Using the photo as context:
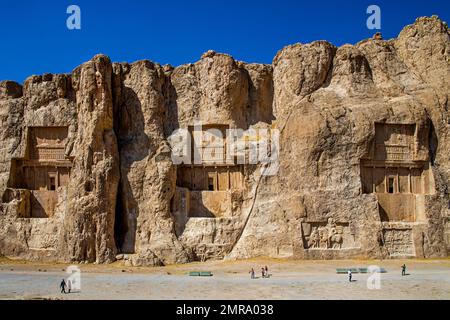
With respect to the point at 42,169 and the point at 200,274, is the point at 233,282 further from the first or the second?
the point at 42,169

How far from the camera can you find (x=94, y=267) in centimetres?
3650

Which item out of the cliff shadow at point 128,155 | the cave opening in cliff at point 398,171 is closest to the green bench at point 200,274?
the cliff shadow at point 128,155

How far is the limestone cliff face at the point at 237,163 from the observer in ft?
126

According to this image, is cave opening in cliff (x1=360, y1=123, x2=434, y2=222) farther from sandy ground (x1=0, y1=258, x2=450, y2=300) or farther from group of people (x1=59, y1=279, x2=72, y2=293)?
group of people (x1=59, y1=279, x2=72, y2=293)

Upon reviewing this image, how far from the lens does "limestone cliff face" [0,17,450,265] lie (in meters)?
38.3

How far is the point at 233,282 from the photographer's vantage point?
28172mm

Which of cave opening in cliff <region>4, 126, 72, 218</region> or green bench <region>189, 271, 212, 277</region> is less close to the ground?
cave opening in cliff <region>4, 126, 72, 218</region>

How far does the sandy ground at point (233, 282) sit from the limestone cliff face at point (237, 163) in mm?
2425

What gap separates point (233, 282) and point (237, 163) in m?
15.0

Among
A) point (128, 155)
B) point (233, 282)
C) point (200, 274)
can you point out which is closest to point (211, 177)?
point (128, 155)

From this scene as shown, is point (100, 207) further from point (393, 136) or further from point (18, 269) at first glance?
point (393, 136)

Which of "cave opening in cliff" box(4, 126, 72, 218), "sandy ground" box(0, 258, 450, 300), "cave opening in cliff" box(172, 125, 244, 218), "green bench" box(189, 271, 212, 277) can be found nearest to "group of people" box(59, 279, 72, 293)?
"sandy ground" box(0, 258, 450, 300)

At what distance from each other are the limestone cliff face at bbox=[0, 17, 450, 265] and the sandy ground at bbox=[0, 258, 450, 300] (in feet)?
7.95
